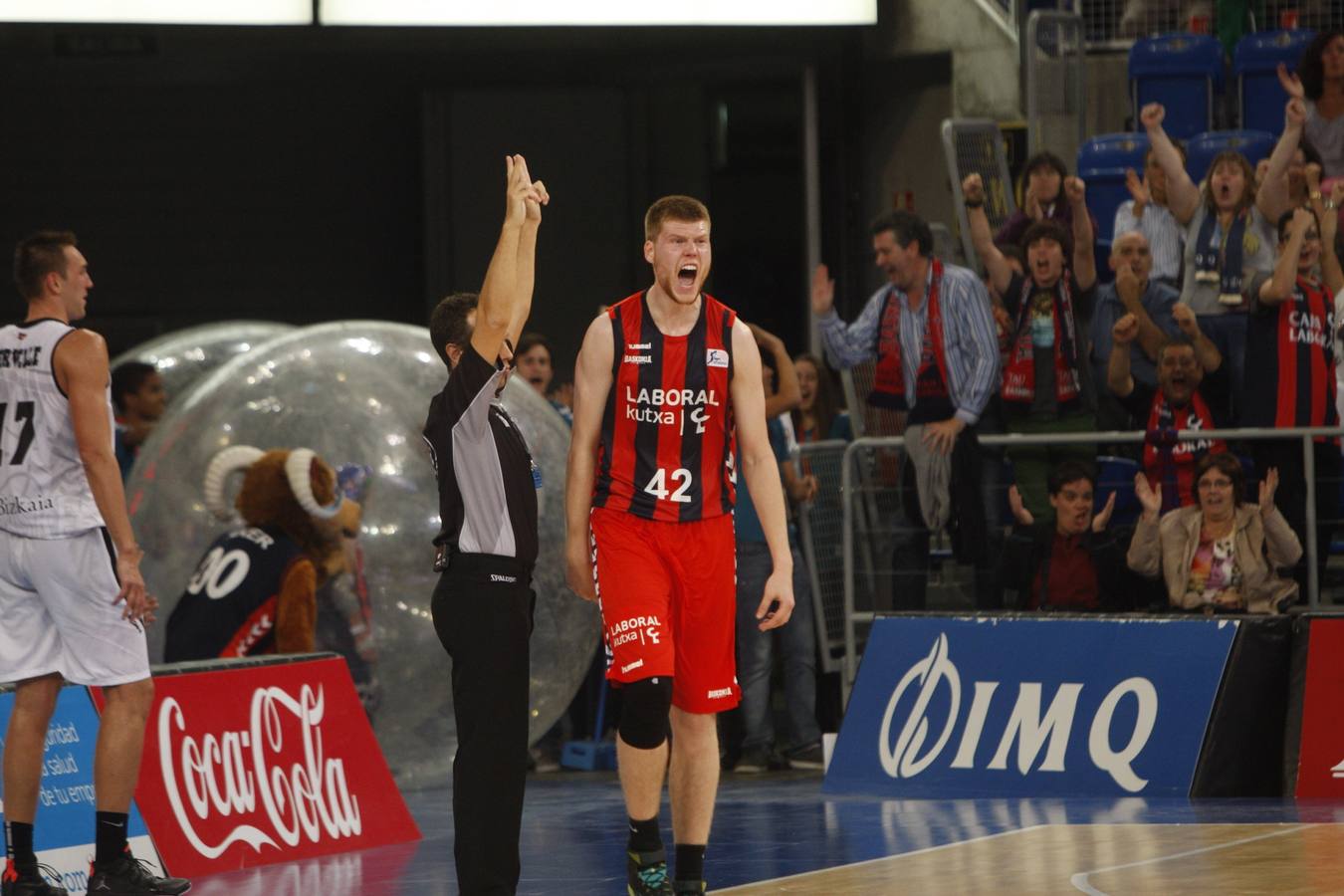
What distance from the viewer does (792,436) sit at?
38.6 ft

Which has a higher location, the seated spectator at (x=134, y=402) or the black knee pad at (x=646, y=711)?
the seated spectator at (x=134, y=402)

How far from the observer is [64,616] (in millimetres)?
7203

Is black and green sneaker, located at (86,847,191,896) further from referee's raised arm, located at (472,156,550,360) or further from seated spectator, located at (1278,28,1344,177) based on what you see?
seated spectator, located at (1278,28,1344,177)

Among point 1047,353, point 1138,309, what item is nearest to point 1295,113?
point 1138,309

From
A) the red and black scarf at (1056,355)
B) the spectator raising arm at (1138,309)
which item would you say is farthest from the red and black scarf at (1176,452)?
the red and black scarf at (1056,355)

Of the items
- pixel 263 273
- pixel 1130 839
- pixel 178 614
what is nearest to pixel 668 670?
pixel 1130 839

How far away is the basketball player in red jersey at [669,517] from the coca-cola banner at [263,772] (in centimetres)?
238

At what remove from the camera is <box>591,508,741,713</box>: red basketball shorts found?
252 inches

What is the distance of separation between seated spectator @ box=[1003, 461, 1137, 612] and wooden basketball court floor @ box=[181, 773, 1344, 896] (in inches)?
57.2

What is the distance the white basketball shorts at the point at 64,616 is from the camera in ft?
23.6

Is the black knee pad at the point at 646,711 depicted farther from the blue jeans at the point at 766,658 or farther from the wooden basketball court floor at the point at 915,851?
the blue jeans at the point at 766,658

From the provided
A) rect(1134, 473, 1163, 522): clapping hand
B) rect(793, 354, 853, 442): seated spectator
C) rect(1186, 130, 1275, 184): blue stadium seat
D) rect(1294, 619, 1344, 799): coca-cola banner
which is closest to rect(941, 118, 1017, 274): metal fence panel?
rect(1186, 130, 1275, 184): blue stadium seat

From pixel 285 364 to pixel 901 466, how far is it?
335 cm

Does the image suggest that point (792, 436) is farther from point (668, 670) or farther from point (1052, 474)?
point (668, 670)
